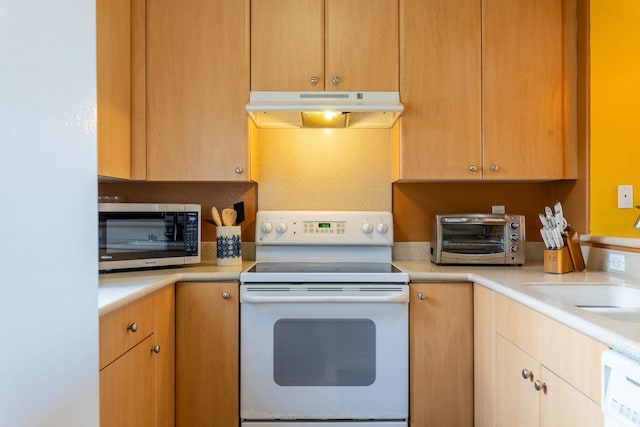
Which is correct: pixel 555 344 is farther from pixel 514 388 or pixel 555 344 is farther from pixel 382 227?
pixel 382 227

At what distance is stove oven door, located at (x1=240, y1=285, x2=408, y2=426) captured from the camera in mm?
1754

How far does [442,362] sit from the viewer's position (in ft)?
5.77

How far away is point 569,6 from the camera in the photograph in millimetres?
1950

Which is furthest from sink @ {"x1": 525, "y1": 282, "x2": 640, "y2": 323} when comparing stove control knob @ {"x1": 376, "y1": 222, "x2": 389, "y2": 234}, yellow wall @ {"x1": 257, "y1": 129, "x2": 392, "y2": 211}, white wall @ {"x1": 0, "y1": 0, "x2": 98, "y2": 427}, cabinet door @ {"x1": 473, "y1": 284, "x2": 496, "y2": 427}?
white wall @ {"x1": 0, "y1": 0, "x2": 98, "y2": 427}

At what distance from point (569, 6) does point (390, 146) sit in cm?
106

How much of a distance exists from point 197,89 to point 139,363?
124cm

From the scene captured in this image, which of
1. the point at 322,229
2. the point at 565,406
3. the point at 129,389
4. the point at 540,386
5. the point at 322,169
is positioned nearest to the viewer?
the point at 565,406

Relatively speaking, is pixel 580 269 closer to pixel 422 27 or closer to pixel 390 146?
pixel 390 146

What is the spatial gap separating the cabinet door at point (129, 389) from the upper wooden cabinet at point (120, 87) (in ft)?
2.54

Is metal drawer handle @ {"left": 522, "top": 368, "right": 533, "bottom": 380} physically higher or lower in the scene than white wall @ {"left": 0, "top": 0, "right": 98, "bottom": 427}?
lower

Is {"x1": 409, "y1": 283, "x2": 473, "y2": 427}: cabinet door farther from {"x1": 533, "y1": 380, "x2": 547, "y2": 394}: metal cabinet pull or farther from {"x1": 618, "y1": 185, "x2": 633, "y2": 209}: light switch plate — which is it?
{"x1": 618, "y1": 185, "x2": 633, "y2": 209}: light switch plate

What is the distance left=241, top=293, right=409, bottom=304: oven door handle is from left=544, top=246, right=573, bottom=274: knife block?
0.66m

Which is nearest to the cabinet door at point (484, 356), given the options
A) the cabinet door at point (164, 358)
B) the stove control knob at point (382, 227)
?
the stove control knob at point (382, 227)

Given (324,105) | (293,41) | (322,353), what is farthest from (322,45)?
(322,353)
